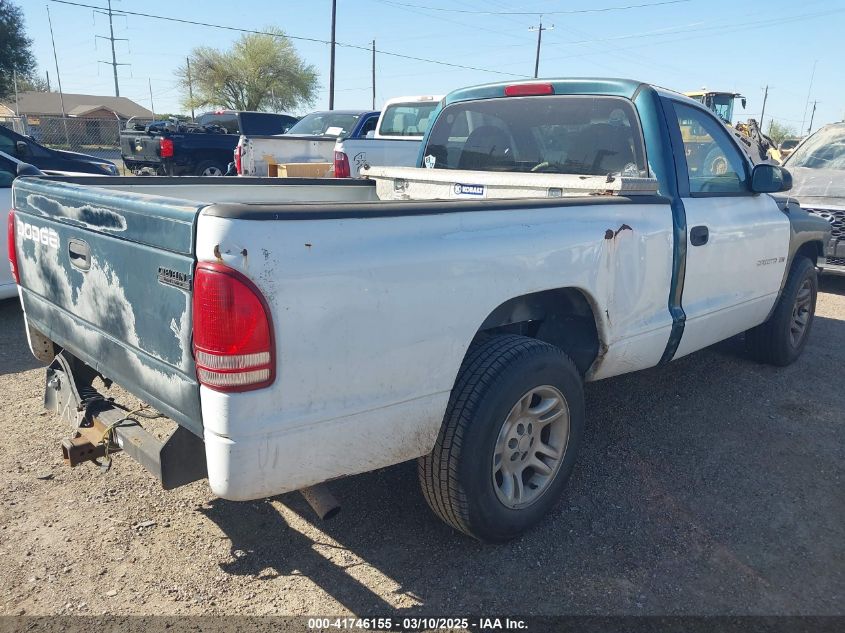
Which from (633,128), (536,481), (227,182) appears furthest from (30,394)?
(633,128)

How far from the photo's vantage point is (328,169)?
10.5 metres

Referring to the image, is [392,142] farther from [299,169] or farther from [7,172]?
[7,172]

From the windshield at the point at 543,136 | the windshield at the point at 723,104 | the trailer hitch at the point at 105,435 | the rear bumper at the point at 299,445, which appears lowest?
the trailer hitch at the point at 105,435

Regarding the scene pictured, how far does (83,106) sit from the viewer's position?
69875 millimetres

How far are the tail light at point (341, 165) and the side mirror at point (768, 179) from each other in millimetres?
6064

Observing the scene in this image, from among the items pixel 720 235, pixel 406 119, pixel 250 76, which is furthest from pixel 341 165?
pixel 250 76

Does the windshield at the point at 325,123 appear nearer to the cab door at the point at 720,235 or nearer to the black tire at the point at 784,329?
the black tire at the point at 784,329

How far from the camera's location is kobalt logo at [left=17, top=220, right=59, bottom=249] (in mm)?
2779

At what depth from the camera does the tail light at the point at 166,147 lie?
47.7 feet

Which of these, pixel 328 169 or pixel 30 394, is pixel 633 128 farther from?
pixel 328 169

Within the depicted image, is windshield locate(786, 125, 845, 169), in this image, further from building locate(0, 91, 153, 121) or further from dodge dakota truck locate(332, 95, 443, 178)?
building locate(0, 91, 153, 121)

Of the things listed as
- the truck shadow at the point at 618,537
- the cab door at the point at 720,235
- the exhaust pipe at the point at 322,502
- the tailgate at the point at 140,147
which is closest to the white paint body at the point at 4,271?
the truck shadow at the point at 618,537

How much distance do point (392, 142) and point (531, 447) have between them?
773 cm

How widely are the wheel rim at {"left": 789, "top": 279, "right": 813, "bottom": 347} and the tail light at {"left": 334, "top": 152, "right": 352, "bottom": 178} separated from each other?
597cm
